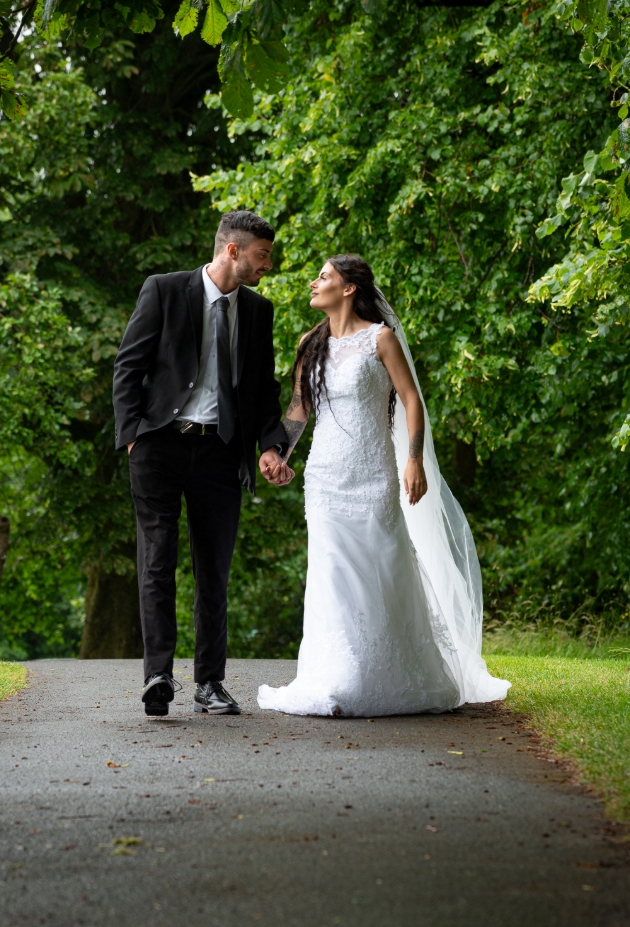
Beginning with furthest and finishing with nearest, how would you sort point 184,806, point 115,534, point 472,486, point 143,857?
1. point 472,486
2. point 115,534
3. point 184,806
4. point 143,857

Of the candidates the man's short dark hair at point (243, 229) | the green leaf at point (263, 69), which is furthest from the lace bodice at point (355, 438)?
the green leaf at point (263, 69)

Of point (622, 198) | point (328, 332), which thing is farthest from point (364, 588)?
point (622, 198)

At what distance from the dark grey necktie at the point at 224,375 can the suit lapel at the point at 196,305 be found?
9 centimetres

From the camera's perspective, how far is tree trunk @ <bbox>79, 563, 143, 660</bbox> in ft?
54.9

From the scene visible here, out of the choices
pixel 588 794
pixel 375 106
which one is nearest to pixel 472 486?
pixel 375 106

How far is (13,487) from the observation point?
2059cm

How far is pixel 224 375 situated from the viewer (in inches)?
220

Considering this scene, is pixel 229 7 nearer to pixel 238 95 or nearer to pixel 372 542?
pixel 238 95

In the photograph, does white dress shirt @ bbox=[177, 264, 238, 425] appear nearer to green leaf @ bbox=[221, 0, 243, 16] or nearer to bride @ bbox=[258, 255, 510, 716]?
bride @ bbox=[258, 255, 510, 716]

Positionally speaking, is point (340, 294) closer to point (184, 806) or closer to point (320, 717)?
point (320, 717)

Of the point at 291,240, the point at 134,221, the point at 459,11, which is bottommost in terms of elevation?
the point at 291,240

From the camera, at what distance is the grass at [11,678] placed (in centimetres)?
724

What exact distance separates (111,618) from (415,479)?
38.3ft

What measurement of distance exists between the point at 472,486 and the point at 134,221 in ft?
22.3
